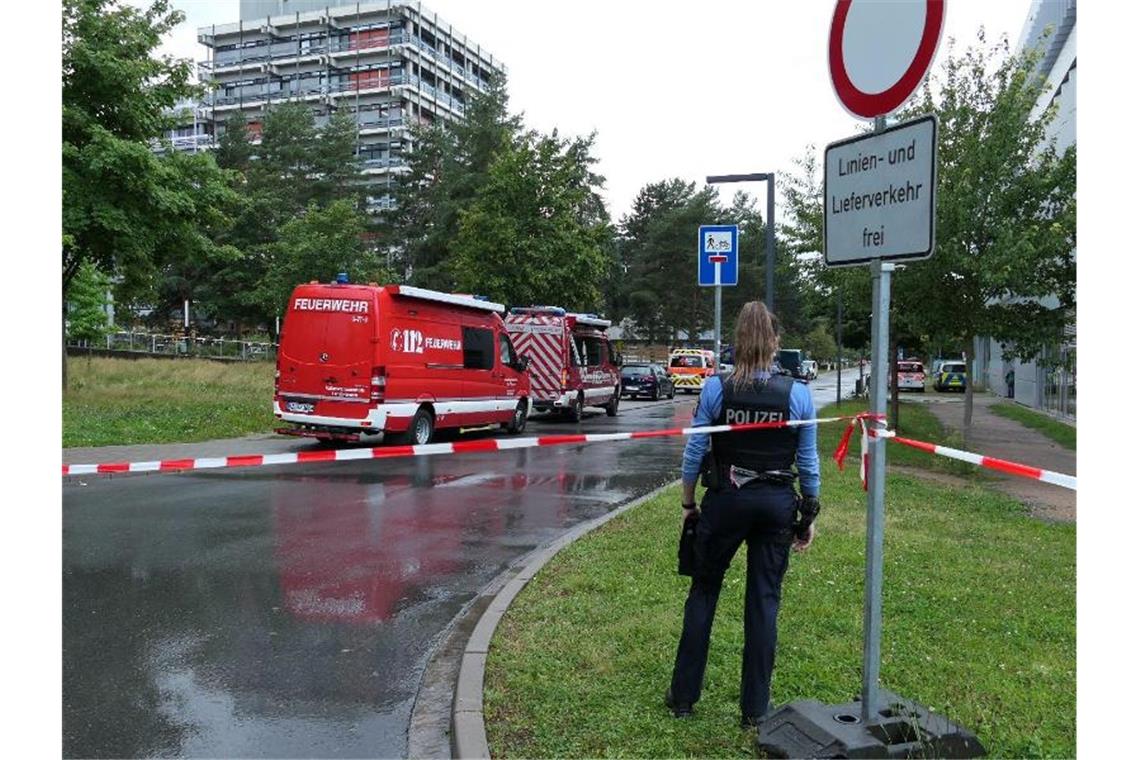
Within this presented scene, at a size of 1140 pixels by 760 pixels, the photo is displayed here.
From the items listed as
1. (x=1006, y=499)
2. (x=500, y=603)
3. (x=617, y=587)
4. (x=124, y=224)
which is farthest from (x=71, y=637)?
(x=124, y=224)

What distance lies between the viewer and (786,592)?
622cm

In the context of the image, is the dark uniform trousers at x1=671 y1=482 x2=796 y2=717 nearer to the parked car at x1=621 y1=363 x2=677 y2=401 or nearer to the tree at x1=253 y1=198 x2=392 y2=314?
the tree at x1=253 y1=198 x2=392 y2=314

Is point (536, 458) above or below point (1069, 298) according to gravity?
below

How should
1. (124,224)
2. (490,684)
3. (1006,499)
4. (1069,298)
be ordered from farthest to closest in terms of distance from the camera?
(124,224) < (1069,298) < (1006,499) < (490,684)

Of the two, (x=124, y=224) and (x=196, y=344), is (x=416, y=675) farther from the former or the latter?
(x=196, y=344)

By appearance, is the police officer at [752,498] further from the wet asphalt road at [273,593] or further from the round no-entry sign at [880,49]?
the wet asphalt road at [273,593]

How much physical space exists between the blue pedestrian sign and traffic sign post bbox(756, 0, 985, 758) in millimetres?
5905

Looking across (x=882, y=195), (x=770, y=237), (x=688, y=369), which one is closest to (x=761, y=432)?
(x=882, y=195)

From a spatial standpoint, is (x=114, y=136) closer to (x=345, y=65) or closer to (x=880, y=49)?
(x=880, y=49)

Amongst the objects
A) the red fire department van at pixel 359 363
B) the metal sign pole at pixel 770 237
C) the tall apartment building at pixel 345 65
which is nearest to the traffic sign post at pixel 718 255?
the metal sign pole at pixel 770 237

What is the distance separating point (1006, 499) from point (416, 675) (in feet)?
28.3

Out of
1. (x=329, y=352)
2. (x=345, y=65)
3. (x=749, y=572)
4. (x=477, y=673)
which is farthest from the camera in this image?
(x=345, y=65)

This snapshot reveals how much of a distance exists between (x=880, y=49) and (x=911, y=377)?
168 feet

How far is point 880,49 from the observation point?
377 centimetres
